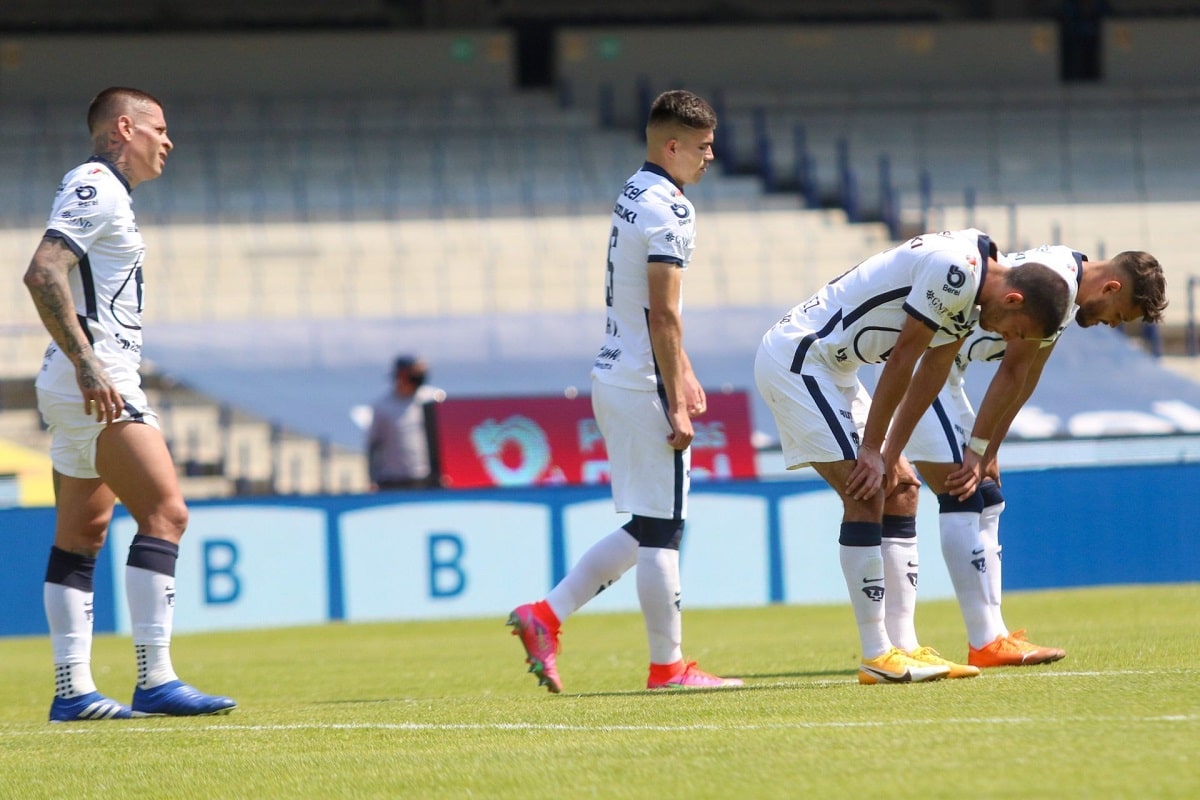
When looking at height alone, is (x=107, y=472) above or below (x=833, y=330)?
below

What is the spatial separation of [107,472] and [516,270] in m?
16.2

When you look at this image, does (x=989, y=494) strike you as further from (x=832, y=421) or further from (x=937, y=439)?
(x=832, y=421)

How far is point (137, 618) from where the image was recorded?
6.30m

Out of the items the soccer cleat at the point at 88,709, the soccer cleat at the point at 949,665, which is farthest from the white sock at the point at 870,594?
→ the soccer cleat at the point at 88,709

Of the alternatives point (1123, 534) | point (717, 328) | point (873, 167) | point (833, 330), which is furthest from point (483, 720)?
point (873, 167)

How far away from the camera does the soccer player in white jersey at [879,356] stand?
5.91 m

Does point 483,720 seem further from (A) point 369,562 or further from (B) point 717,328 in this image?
(B) point 717,328

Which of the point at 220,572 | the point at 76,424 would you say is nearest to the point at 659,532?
the point at 76,424

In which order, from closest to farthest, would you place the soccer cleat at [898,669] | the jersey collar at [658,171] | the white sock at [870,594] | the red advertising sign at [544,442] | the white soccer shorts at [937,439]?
1. the soccer cleat at [898,669]
2. the white sock at [870,594]
3. the jersey collar at [658,171]
4. the white soccer shorts at [937,439]
5. the red advertising sign at [544,442]

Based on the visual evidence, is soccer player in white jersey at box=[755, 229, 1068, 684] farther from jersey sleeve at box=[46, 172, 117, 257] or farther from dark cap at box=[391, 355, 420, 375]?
dark cap at box=[391, 355, 420, 375]

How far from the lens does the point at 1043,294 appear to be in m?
5.83

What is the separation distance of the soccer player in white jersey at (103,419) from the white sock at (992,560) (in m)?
3.08

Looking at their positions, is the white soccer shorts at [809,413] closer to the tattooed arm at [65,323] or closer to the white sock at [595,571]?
the white sock at [595,571]

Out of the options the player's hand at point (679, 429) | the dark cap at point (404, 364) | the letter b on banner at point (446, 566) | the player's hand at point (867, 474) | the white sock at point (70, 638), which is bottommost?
the letter b on banner at point (446, 566)
